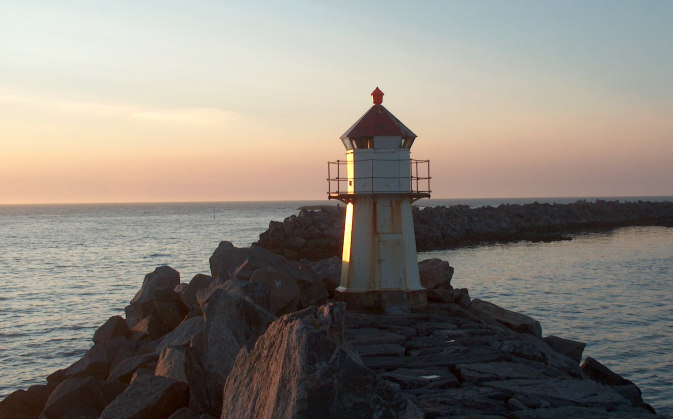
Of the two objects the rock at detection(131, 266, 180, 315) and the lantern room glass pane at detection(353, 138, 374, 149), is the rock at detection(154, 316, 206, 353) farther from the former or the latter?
the lantern room glass pane at detection(353, 138, 374, 149)

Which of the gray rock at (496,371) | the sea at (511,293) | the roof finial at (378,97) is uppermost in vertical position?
the roof finial at (378,97)

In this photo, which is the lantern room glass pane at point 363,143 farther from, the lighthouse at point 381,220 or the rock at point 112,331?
the rock at point 112,331

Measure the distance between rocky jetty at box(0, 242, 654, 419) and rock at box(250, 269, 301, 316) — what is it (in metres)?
0.02

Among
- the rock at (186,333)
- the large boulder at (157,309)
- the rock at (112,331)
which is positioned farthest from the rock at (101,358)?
the rock at (186,333)

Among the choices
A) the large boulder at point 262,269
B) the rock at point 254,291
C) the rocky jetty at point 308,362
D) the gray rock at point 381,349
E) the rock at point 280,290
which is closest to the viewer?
the rocky jetty at point 308,362

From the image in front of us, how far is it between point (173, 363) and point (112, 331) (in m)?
5.67

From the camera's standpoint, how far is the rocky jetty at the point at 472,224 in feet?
123

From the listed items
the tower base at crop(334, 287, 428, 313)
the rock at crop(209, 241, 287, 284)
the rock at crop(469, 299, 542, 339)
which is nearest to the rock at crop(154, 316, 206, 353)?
the rock at crop(209, 241, 287, 284)

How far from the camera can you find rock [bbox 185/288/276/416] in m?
7.45

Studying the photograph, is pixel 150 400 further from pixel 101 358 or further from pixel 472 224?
pixel 472 224

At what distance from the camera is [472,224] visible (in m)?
53.6

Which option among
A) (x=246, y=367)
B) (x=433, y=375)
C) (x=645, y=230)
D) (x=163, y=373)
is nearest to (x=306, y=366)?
(x=246, y=367)

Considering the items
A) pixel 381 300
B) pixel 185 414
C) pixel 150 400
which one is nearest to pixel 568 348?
pixel 381 300

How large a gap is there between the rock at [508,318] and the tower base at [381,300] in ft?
4.89
